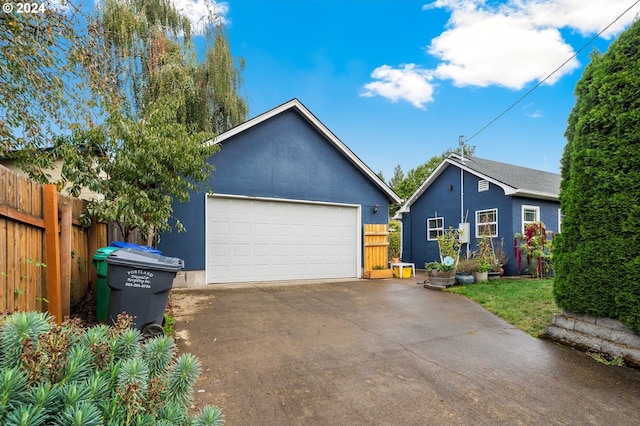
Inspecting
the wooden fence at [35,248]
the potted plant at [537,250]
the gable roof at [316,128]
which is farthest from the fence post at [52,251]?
the potted plant at [537,250]

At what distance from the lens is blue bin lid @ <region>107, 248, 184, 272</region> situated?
357 cm

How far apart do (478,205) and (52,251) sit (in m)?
13.1

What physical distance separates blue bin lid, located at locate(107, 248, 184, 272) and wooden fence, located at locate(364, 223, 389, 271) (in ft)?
23.6

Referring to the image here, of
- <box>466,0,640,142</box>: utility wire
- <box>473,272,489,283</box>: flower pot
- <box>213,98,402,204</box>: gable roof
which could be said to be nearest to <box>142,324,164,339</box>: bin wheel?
<box>213,98,402,204</box>: gable roof

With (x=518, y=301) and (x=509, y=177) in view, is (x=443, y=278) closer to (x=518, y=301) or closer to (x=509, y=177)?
(x=518, y=301)

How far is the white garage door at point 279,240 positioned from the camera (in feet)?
28.3

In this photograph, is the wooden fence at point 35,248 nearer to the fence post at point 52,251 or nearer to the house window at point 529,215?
the fence post at point 52,251

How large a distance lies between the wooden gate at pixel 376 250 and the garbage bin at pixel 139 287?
23.9 feet

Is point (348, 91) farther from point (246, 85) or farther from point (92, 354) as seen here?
point (92, 354)

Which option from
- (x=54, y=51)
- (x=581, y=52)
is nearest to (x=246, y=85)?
(x=54, y=51)

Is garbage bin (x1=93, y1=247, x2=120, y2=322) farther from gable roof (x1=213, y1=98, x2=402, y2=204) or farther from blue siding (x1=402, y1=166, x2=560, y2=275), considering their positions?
blue siding (x1=402, y1=166, x2=560, y2=275)

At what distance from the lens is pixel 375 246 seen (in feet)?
34.6

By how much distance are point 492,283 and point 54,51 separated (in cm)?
1030

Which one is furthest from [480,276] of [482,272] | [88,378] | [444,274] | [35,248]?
[88,378]
